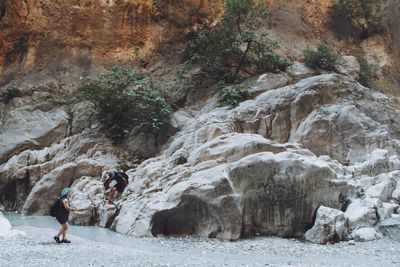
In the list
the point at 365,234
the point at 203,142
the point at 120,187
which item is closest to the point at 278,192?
the point at 365,234

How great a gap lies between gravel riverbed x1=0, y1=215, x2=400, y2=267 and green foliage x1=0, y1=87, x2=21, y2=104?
53.6ft

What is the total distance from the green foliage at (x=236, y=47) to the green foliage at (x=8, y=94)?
11570mm

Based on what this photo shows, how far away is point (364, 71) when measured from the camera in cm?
3484

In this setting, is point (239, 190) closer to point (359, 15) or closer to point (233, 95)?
point (233, 95)

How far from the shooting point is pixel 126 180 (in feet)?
67.3

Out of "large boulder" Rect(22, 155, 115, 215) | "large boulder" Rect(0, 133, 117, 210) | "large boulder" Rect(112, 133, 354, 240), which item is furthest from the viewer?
"large boulder" Rect(0, 133, 117, 210)

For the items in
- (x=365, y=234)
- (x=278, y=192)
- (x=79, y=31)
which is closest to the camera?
(x=365, y=234)

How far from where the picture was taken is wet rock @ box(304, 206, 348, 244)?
15.4 metres

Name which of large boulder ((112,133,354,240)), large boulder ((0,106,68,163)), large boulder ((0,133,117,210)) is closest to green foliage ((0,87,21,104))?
large boulder ((0,106,68,163))

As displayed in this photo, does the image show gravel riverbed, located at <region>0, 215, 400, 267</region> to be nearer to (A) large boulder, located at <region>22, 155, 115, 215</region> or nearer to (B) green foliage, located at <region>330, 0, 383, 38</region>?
(A) large boulder, located at <region>22, 155, 115, 215</region>

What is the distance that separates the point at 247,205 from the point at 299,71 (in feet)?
57.3

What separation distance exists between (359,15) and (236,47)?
43.2 ft

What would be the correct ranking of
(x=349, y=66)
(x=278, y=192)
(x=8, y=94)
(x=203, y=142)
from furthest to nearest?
1. (x=349, y=66)
2. (x=8, y=94)
3. (x=203, y=142)
4. (x=278, y=192)

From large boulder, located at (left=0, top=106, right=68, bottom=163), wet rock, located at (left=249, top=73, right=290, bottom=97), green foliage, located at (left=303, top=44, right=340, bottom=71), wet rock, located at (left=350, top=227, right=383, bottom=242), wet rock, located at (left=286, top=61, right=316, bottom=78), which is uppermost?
green foliage, located at (left=303, top=44, right=340, bottom=71)
